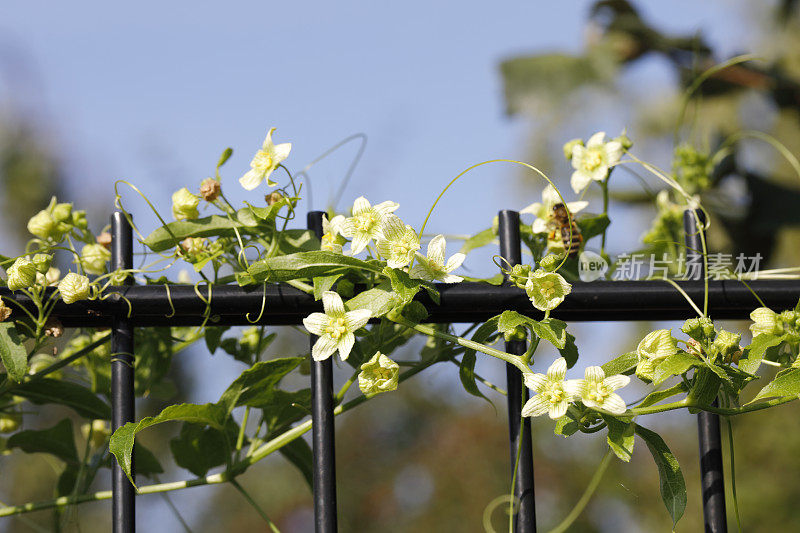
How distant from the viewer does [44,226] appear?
2.20 feet

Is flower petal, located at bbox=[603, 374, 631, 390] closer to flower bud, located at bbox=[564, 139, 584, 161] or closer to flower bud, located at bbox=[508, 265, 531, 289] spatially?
flower bud, located at bbox=[508, 265, 531, 289]

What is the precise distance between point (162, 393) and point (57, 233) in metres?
0.21

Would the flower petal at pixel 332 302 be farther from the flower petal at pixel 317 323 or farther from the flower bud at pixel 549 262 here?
the flower bud at pixel 549 262

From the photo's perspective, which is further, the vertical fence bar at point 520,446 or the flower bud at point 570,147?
the flower bud at point 570,147

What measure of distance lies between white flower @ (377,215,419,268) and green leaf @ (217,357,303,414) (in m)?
0.12

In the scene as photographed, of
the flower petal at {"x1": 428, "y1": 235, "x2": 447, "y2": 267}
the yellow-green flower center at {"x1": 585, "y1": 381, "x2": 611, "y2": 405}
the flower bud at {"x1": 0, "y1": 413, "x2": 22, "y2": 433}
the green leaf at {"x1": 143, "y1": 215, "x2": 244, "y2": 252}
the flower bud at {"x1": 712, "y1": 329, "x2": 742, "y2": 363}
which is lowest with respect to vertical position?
the flower bud at {"x1": 0, "y1": 413, "x2": 22, "y2": 433}

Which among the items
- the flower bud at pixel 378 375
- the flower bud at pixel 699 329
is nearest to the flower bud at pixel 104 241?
the flower bud at pixel 378 375

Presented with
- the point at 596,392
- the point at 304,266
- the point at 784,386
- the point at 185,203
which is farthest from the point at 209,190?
Answer: the point at 784,386

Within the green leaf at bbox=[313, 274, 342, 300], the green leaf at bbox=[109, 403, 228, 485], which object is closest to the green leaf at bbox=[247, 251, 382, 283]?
the green leaf at bbox=[313, 274, 342, 300]

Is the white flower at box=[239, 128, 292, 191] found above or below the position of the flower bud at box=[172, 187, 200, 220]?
above

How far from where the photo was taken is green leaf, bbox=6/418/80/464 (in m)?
0.73

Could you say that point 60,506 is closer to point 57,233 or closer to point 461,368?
point 57,233

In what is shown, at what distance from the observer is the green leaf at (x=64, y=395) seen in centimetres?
67

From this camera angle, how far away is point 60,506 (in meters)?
0.67
